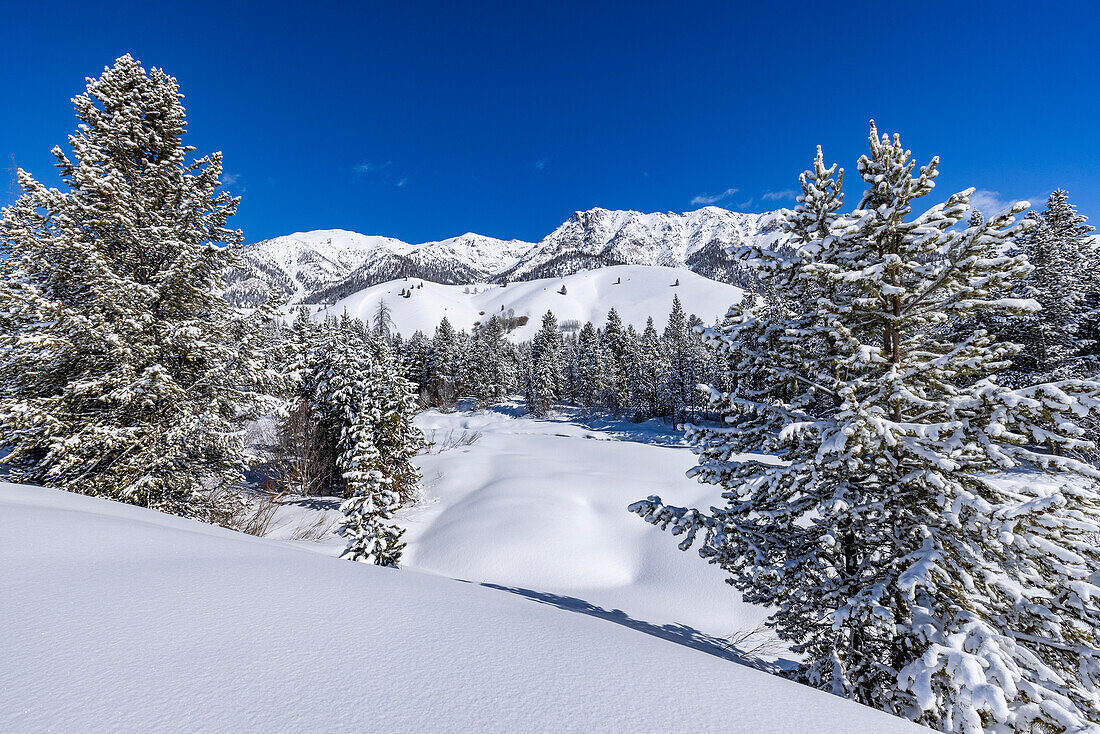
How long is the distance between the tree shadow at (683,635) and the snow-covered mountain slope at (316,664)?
3.11 m

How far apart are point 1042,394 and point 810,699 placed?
11.3ft

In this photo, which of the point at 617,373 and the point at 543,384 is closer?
the point at 543,384

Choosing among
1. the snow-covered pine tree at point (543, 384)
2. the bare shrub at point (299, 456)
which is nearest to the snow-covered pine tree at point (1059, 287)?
the bare shrub at point (299, 456)

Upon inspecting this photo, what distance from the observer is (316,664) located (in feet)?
7.35

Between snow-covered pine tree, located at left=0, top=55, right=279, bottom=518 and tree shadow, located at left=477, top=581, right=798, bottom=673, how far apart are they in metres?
7.42

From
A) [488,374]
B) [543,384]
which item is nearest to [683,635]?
[543,384]

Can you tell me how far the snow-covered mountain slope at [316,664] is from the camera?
6.08ft

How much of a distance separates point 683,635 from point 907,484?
4408mm

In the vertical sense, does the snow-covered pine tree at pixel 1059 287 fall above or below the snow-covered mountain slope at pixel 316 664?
above

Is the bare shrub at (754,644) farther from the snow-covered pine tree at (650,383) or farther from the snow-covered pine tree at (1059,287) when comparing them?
the snow-covered pine tree at (650,383)

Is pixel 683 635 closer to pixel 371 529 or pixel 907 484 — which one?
pixel 907 484

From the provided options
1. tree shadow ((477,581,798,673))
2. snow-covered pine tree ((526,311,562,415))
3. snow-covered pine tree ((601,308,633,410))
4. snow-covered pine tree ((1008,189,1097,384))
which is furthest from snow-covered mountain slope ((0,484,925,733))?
snow-covered pine tree ((601,308,633,410))

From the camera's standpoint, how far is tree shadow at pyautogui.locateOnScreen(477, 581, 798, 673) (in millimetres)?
5984

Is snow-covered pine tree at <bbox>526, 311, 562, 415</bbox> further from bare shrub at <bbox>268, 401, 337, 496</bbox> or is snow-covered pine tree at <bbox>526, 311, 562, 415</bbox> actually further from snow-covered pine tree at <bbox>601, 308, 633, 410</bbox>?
bare shrub at <bbox>268, 401, 337, 496</bbox>
